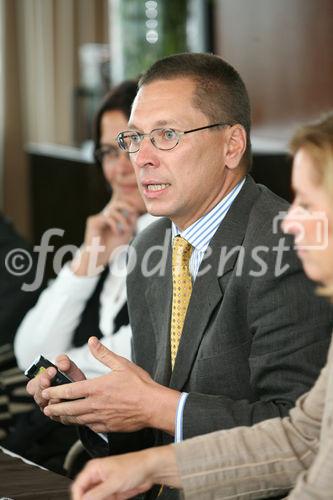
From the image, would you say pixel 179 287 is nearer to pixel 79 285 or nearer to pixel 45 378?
pixel 45 378

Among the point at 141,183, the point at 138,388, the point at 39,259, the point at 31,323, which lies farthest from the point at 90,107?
the point at 138,388

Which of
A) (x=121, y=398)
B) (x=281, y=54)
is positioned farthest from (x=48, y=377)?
(x=281, y=54)

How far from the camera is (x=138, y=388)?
1.84 meters

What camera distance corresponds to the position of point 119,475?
4.95ft

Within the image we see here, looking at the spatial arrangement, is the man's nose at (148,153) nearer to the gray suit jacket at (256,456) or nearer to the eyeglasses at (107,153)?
the gray suit jacket at (256,456)

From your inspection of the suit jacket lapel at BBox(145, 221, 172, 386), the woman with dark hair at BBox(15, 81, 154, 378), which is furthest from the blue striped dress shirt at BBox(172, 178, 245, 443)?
the woman with dark hair at BBox(15, 81, 154, 378)

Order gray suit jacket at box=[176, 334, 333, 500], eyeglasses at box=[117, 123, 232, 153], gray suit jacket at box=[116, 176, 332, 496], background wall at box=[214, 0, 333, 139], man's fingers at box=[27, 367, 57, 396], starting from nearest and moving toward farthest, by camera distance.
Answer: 1. gray suit jacket at box=[176, 334, 333, 500]
2. gray suit jacket at box=[116, 176, 332, 496]
3. man's fingers at box=[27, 367, 57, 396]
4. eyeglasses at box=[117, 123, 232, 153]
5. background wall at box=[214, 0, 333, 139]

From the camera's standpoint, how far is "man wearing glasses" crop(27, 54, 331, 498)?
1845 millimetres

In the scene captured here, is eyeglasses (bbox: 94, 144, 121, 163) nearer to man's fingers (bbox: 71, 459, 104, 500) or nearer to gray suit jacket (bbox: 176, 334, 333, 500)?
gray suit jacket (bbox: 176, 334, 333, 500)

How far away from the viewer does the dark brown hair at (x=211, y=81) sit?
212cm

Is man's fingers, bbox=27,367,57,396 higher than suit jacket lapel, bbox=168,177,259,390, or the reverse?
suit jacket lapel, bbox=168,177,259,390

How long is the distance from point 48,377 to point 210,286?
1.36 ft

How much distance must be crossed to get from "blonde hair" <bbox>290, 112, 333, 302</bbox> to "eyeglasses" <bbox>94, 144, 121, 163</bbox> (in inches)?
69.8

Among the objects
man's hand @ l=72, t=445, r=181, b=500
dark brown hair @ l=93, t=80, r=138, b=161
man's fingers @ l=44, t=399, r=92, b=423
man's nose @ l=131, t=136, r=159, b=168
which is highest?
man's nose @ l=131, t=136, r=159, b=168
